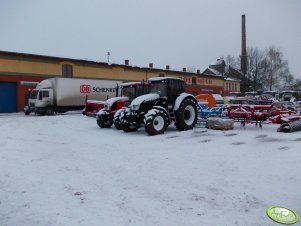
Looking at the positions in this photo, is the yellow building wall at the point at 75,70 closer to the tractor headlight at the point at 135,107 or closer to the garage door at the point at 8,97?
the garage door at the point at 8,97

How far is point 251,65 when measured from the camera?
2761 inches

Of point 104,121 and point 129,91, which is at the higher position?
point 129,91

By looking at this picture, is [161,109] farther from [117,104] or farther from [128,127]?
[117,104]

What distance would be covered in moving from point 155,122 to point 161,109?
61 cm

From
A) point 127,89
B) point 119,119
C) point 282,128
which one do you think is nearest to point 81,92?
point 127,89

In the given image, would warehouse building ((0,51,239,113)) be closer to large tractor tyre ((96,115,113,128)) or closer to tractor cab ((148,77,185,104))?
large tractor tyre ((96,115,113,128))

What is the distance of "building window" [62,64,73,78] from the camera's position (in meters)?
30.7

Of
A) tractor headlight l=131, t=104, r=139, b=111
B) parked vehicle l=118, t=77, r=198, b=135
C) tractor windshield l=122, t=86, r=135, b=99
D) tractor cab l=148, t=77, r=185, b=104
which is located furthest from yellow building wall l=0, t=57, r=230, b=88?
tractor headlight l=131, t=104, r=139, b=111

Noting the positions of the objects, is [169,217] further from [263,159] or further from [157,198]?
[263,159]

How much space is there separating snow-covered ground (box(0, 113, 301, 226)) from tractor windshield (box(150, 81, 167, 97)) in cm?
357

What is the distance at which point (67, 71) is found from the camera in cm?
3103

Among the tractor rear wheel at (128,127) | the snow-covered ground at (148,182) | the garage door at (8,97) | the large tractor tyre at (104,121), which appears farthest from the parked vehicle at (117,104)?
the garage door at (8,97)

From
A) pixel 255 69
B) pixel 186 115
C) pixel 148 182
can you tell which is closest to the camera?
pixel 148 182

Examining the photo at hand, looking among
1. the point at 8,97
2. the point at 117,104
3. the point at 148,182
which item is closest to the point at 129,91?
the point at 117,104
